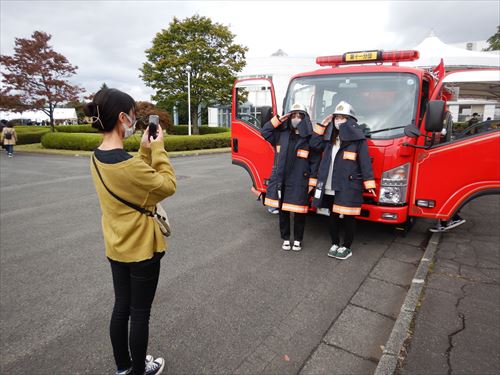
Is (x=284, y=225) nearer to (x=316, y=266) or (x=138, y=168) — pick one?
(x=316, y=266)

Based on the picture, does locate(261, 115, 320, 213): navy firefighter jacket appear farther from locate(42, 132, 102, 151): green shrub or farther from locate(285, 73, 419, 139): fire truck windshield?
locate(42, 132, 102, 151): green shrub

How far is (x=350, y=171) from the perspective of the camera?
4.23 m

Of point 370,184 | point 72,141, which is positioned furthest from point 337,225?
point 72,141

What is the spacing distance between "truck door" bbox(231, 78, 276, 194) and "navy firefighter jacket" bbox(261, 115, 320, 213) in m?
0.79

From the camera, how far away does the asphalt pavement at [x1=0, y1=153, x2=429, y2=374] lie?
8.54 ft

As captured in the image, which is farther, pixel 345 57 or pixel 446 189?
pixel 345 57

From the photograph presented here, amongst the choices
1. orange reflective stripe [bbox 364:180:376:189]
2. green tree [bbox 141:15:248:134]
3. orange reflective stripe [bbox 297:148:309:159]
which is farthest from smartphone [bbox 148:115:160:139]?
green tree [bbox 141:15:248:134]

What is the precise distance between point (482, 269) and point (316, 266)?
1999mm

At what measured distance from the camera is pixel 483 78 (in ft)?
15.5

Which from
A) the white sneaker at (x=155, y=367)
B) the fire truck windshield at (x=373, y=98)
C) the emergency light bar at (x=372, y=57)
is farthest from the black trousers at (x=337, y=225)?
the white sneaker at (x=155, y=367)

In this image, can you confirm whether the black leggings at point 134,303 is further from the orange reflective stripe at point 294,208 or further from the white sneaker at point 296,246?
the white sneaker at point 296,246

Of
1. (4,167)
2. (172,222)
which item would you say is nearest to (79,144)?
→ (4,167)

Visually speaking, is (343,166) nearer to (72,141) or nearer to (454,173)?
(454,173)

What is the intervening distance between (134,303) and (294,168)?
2.97 metres
